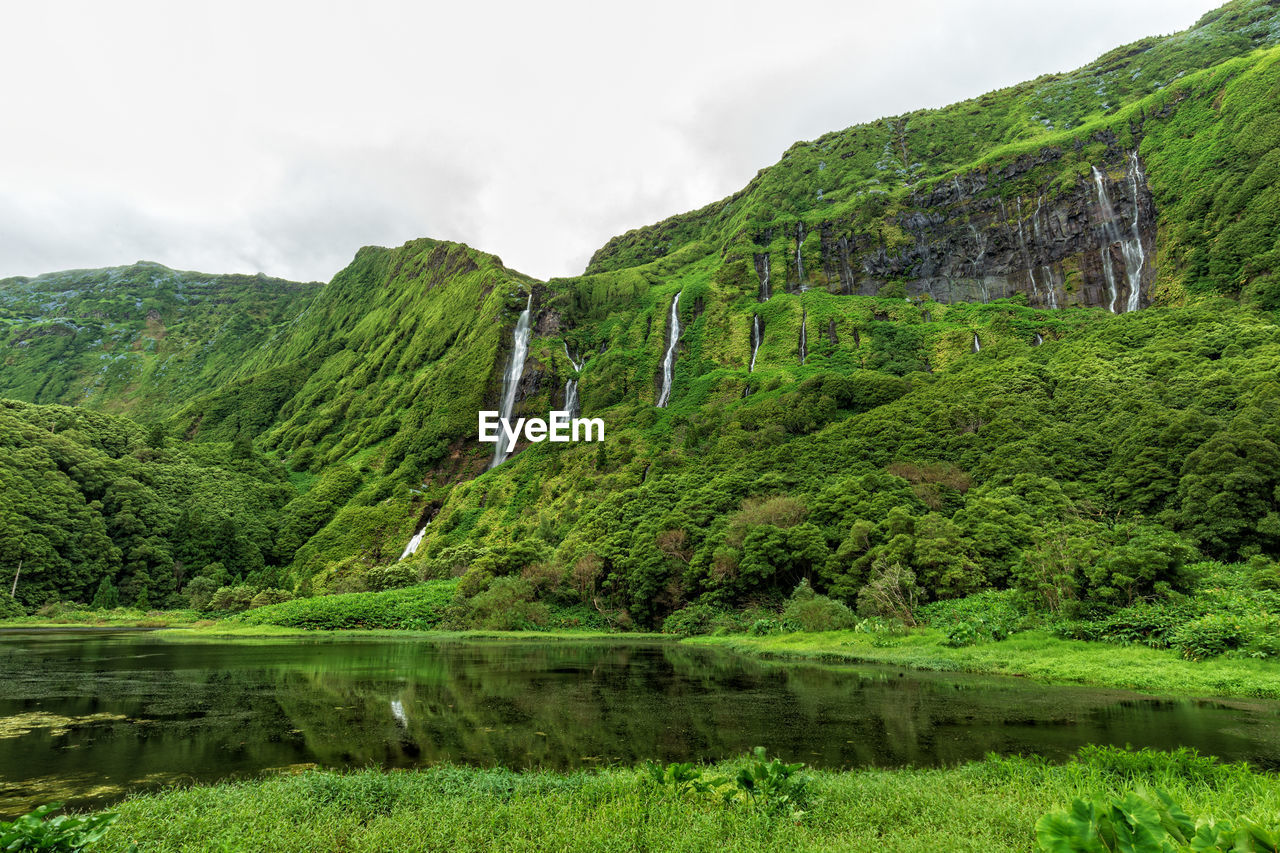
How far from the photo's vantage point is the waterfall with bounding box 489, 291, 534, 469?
416 ft

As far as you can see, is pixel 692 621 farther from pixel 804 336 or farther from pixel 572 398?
pixel 804 336

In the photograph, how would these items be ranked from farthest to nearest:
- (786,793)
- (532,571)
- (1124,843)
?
1. (532,571)
2. (786,793)
3. (1124,843)

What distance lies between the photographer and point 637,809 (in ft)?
31.5

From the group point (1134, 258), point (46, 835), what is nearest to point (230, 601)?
point (46, 835)

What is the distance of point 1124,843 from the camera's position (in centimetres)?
395

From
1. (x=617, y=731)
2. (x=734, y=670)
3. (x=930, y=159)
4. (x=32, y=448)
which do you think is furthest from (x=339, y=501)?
(x=930, y=159)

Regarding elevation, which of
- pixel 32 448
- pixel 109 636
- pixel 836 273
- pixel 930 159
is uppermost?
pixel 930 159

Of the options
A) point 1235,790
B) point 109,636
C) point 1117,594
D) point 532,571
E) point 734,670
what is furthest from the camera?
point 532,571

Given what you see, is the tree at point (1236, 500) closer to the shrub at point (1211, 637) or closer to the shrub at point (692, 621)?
the shrub at point (1211, 637)

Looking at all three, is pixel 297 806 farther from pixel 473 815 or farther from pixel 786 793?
pixel 786 793

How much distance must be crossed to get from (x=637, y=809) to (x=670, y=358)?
12645cm

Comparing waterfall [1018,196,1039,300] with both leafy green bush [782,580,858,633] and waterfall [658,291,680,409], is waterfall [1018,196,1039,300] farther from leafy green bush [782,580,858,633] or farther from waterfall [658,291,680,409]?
leafy green bush [782,580,858,633]

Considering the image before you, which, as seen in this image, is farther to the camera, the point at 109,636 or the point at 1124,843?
the point at 109,636

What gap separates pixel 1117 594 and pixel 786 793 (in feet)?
92.0
